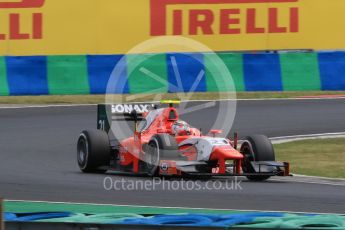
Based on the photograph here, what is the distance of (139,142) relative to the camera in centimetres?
1370

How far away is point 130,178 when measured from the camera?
45.0 feet

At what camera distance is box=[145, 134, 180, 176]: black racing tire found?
13.0 metres

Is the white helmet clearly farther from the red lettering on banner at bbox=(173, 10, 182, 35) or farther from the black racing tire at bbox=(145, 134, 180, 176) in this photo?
the red lettering on banner at bbox=(173, 10, 182, 35)

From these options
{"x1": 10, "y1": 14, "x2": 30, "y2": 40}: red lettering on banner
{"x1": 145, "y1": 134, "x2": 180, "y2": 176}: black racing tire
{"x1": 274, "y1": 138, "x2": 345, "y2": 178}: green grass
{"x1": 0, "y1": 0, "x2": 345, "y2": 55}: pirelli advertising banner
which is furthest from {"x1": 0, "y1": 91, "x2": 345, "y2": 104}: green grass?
{"x1": 145, "y1": 134, "x2": 180, "y2": 176}: black racing tire

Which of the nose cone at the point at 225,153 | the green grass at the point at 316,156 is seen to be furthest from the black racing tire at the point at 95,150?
the green grass at the point at 316,156

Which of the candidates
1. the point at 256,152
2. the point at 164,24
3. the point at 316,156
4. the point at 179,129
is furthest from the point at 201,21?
the point at 256,152

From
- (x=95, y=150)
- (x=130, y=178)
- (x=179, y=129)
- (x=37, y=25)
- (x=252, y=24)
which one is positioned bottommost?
(x=130, y=178)

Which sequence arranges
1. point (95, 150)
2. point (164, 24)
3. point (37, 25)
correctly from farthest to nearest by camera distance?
point (164, 24)
point (37, 25)
point (95, 150)

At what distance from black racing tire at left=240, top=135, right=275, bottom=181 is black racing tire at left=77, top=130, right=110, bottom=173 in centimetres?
202

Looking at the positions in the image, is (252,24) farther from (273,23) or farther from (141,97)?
(141,97)

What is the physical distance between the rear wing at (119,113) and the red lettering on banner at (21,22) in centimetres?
852

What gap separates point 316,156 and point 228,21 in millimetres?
8959

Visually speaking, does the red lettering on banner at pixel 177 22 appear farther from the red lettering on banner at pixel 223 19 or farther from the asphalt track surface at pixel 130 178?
the asphalt track surface at pixel 130 178

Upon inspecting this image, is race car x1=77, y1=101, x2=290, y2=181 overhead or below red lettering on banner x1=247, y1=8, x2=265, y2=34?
below
